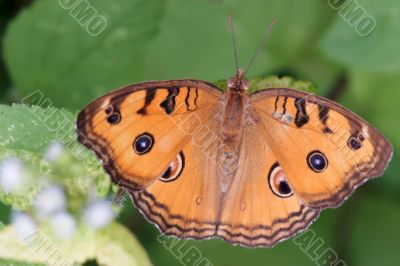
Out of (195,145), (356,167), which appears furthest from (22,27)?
(356,167)

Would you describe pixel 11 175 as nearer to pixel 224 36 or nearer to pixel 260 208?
pixel 260 208

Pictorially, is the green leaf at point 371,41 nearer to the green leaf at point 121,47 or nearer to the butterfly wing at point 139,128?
the green leaf at point 121,47

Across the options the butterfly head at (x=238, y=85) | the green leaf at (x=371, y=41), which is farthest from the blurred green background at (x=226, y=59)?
the butterfly head at (x=238, y=85)

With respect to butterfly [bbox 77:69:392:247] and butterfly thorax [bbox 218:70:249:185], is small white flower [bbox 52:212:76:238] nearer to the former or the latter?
butterfly [bbox 77:69:392:247]

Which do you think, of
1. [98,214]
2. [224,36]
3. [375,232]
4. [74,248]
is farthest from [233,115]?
[375,232]

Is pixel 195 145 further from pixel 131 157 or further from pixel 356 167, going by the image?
pixel 356 167
